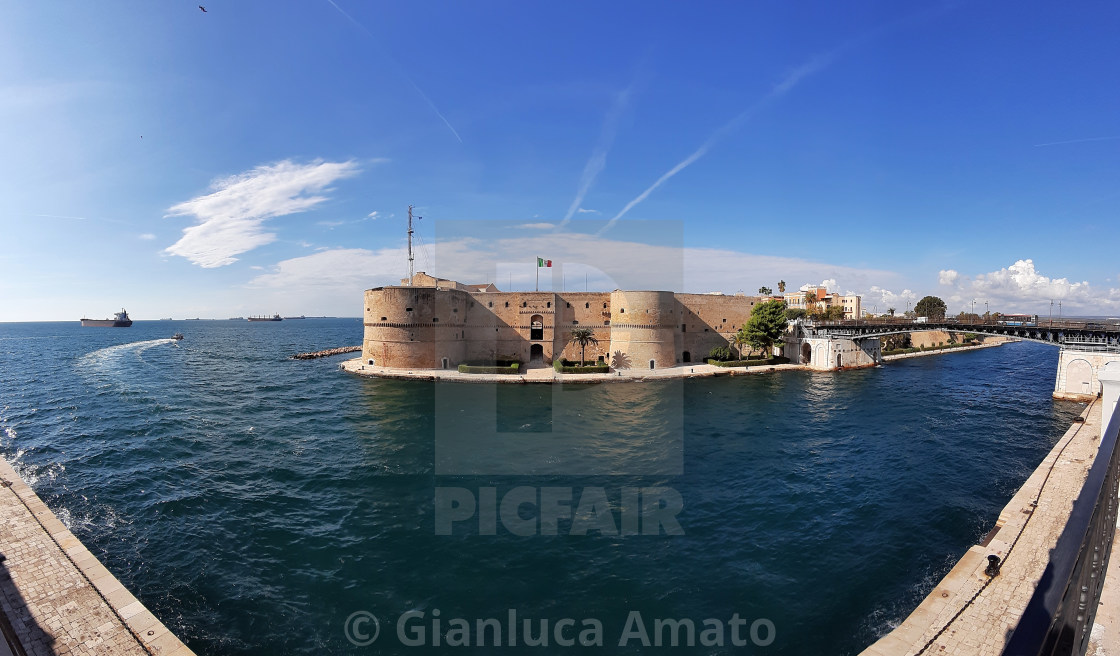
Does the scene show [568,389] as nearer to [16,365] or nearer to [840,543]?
[840,543]

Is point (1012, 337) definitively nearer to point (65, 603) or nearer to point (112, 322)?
point (65, 603)

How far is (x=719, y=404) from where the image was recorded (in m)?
27.0

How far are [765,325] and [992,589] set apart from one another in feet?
119

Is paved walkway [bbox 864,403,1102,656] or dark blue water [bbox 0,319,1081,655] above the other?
paved walkway [bbox 864,403,1102,656]

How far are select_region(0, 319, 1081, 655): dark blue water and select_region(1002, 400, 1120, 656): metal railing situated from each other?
266 inches

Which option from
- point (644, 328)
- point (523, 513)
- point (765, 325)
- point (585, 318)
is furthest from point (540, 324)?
point (523, 513)

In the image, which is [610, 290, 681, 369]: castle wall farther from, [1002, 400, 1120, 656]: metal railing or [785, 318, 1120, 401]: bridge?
[1002, 400, 1120, 656]: metal railing

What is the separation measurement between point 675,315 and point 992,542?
33090mm

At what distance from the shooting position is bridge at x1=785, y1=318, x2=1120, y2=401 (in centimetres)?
2836

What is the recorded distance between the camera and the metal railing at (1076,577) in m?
1.96

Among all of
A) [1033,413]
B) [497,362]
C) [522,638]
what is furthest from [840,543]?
[497,362]

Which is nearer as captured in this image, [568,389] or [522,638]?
[522,638]

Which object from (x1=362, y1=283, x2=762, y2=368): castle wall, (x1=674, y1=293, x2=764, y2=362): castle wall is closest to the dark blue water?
(x1=362, y1=283, x2=762, y2=368): castle wall

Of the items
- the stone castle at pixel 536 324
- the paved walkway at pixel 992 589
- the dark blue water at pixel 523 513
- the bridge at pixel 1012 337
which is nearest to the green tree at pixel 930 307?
the bridge at pixel 1012 337
